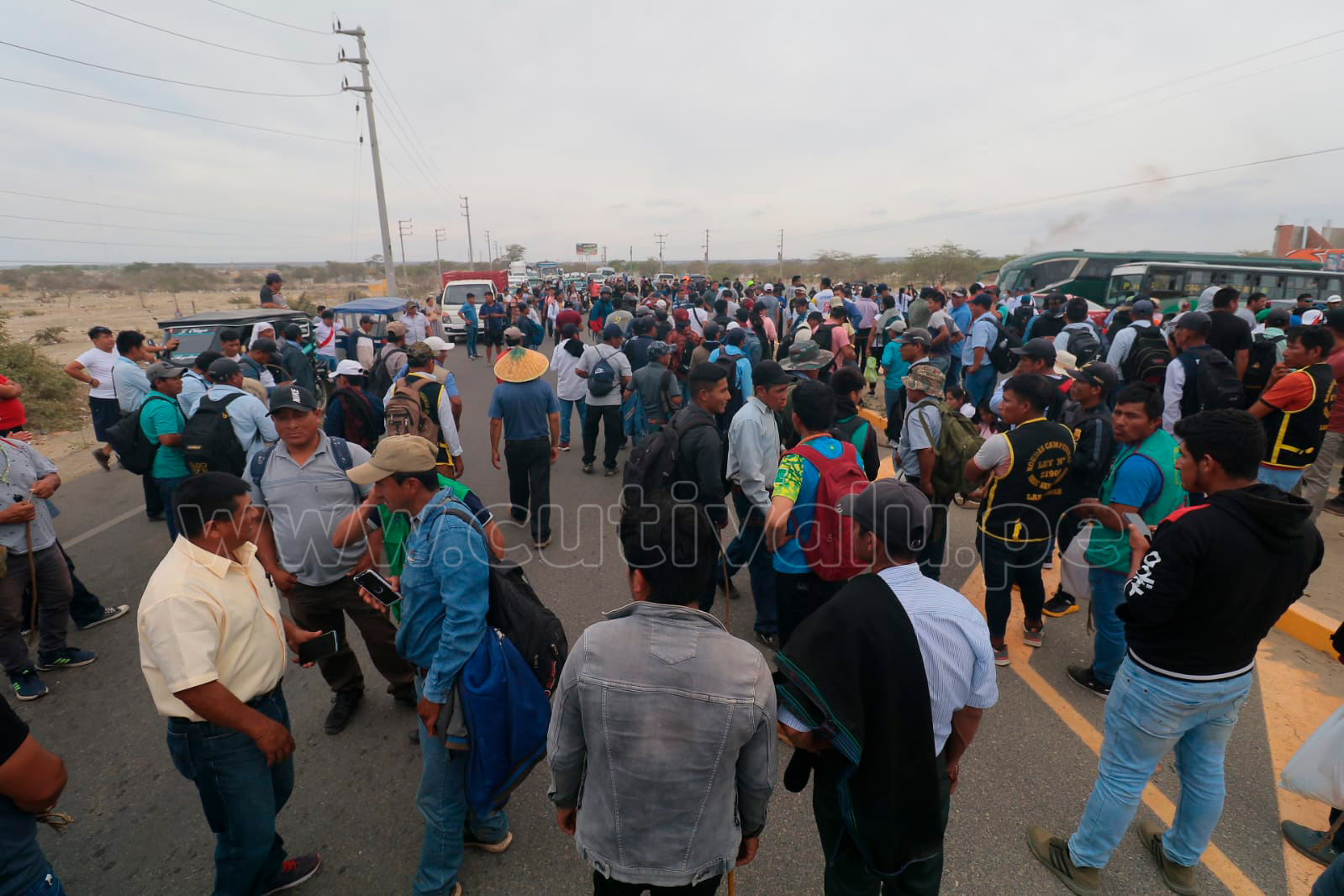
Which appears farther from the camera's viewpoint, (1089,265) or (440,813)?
(1089,265)

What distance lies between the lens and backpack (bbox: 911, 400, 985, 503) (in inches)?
164

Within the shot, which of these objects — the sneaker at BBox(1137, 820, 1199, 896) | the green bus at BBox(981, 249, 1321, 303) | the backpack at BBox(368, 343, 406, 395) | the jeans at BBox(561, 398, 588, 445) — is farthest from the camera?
the green bus at BBox(981, 249, 1321, 303)

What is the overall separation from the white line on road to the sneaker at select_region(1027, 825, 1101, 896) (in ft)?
26.5

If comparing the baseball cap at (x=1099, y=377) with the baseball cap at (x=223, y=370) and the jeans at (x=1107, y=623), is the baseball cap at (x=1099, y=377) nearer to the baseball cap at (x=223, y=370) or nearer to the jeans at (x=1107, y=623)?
the jeans at (x=1107, y=623)

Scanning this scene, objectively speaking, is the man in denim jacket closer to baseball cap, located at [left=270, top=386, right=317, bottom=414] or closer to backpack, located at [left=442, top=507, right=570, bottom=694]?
backpack, located at [left=442, top=507, right=570, bottom=694]

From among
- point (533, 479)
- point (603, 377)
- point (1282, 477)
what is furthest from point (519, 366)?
point (1282, 477)

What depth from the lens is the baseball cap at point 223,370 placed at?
457cm

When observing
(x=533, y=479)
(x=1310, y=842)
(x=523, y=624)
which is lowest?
(x=1310, y=842)

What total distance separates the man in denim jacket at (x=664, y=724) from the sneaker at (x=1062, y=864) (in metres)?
1.72

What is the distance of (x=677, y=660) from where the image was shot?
1.54 meters

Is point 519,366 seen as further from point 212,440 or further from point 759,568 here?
point 759,568

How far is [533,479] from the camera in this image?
575cm

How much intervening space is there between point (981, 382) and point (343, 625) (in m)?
8.22

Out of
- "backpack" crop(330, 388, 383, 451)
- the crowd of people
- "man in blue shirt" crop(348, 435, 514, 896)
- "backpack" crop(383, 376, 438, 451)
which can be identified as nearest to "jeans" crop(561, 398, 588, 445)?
"backpack" crop(383, 376, 438, 451)
